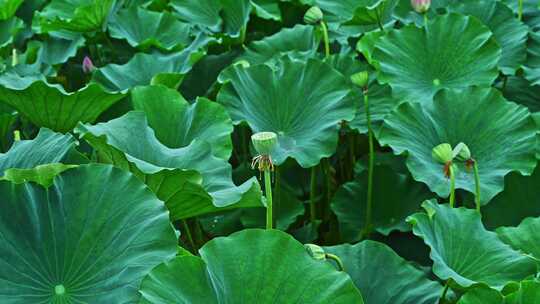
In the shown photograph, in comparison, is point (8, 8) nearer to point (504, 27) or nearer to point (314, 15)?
point (314, 15)

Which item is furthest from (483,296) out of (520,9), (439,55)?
(520,9)

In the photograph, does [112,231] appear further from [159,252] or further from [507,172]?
[507,172]

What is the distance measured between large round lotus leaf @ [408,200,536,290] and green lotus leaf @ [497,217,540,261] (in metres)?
0.08

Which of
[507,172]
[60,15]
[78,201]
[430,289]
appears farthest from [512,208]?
[60,15]

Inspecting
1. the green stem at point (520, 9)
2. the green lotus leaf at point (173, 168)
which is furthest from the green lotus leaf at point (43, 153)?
the green stem at point (520, 9)

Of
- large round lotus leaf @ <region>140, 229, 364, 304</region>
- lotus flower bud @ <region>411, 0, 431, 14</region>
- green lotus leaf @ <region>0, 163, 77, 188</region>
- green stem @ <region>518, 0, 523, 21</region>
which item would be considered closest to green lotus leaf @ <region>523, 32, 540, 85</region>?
green stem @ <region>518, 0, 523, 21</region>

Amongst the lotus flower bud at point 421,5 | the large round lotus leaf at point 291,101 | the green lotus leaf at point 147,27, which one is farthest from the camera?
the green lotus leaf at point 147,27

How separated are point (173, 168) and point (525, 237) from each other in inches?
24.7

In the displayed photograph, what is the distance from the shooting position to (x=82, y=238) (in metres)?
1.27

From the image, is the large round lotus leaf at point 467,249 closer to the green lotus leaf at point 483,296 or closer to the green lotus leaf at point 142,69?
the green lotus leaf at point 483,296

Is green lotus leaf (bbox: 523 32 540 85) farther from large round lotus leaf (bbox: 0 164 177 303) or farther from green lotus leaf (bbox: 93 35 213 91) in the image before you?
large round lotus leaf (bbox: 0 164 177 303)

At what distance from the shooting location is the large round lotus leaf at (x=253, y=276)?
1.19 meters

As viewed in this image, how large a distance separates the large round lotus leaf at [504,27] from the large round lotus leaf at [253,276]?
116cm

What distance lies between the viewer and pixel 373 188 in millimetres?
1987
